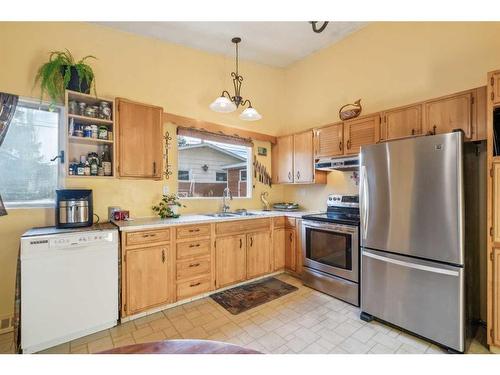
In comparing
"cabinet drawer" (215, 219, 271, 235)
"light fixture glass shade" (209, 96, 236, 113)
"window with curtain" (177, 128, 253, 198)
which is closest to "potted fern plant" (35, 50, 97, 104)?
"window with curtain" (177, 128, 253, 198)

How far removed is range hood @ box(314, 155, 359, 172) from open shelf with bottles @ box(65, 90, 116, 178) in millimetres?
2583

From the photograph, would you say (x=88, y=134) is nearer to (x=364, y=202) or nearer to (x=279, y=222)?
(x=279, y=222)

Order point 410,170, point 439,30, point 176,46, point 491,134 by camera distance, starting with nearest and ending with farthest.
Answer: point 491,134, point 410,170, point 439,30, point 176,46

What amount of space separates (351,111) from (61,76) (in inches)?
128

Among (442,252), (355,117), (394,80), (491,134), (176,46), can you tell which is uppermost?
(176,46)

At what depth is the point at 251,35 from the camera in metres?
3.14

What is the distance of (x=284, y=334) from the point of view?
82.1 inches

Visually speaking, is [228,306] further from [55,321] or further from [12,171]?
[12,171]

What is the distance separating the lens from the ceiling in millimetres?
2855

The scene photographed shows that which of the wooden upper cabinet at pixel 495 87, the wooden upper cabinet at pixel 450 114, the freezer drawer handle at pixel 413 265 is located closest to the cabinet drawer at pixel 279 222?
the freezer drawer handle at pixel 413 265

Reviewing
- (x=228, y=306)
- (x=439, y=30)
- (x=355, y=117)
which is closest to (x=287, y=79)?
(x=355, y=117)

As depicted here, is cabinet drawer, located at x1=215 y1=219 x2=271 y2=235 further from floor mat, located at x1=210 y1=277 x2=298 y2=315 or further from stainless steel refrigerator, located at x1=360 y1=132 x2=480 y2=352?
stainless steel refrigerator, located at x1=360 y1=132 x2=480 y2=352

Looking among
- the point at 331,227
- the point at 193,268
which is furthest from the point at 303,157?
the point at 193,268

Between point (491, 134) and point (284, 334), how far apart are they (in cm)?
234
